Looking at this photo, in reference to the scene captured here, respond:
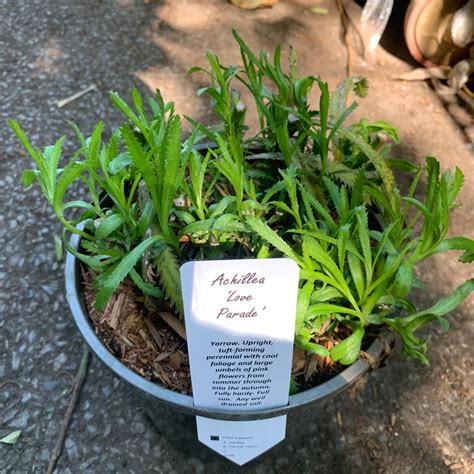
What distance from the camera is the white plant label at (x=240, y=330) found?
2.59ft

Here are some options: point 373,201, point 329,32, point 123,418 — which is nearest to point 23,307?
point 123,418

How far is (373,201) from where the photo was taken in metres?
1.13

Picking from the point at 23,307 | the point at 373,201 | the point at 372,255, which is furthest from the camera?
the point at 23,307

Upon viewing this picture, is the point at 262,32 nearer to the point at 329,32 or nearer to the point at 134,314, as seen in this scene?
the point at 329,32

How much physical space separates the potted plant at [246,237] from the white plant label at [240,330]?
0.04 metres

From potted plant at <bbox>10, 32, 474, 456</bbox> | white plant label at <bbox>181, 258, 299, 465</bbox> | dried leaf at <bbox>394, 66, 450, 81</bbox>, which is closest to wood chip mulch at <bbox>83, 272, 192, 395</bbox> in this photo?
potted plant at <bbox>10, 32, 474, 456</bbox>

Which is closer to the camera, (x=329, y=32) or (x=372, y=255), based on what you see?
(x=372, y=255)

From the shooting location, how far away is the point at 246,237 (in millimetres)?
1020

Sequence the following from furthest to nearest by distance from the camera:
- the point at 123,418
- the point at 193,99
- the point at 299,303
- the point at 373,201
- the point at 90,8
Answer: the point at 90,8
the point at 193,99
the point at 123,418
the point at 373,201
the point at 299,303

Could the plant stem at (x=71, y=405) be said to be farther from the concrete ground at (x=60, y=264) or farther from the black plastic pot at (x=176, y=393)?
the black plastic pot at (x=176, y=393)

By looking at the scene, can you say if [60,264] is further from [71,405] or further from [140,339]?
[140,339]

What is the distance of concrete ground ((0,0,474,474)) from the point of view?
1271mm

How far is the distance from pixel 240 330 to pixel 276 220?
0.32m

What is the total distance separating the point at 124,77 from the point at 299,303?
5.02 feet
